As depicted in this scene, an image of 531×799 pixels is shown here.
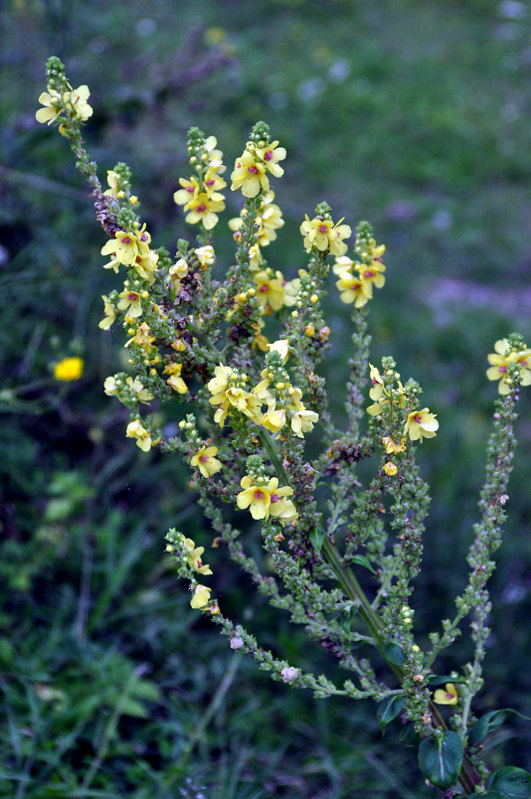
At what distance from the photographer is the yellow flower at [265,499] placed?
1.28 metres

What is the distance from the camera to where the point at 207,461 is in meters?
1.40

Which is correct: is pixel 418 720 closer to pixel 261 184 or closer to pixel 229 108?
pixel 261 184

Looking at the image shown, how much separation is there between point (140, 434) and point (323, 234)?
0.55 metres

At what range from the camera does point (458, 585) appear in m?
2.83

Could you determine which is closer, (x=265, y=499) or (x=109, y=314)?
(x=265, y=499)

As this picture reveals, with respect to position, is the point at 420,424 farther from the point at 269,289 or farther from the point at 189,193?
the point at 189,193

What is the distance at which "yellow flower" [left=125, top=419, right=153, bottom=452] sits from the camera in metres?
1.38

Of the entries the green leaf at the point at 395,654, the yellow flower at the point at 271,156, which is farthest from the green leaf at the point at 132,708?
the yellow flower at the point at 271,156

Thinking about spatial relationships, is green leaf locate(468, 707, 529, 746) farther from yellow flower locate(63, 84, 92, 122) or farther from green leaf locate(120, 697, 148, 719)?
yellow flower locate(63, 84, 92, 122)

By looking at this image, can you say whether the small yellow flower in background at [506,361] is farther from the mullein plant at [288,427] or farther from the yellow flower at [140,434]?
the yellow flower at [140,434]

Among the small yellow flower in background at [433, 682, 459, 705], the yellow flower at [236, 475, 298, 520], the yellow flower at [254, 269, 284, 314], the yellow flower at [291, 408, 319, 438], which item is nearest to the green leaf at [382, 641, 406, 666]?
the small yellow flower in background at [433, 682, 459, 705]

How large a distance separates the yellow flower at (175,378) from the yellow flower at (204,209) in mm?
310

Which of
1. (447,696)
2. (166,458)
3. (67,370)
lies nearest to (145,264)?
(447,696)

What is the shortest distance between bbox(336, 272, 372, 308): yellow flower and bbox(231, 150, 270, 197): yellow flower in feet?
0.85
